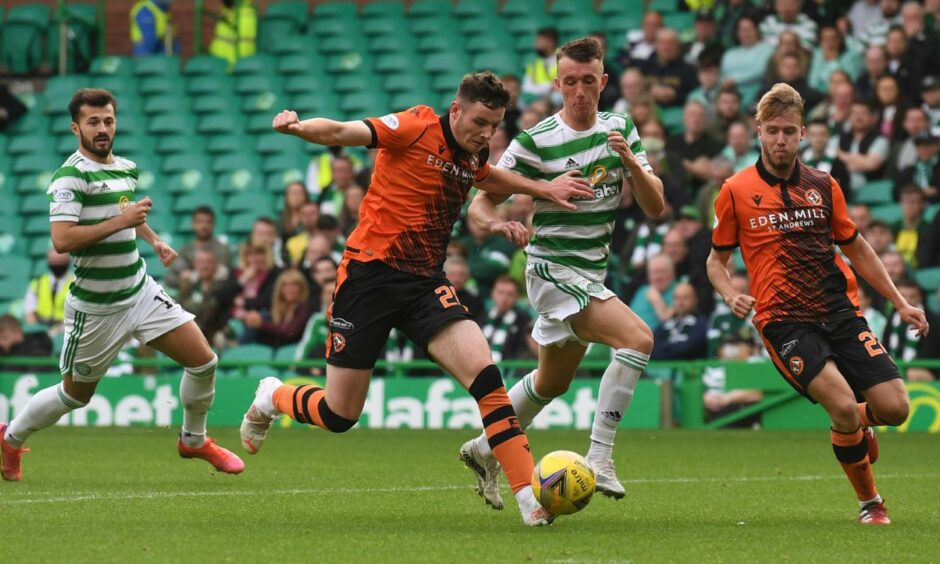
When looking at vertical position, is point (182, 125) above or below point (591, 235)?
below

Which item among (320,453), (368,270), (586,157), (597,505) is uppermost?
(586,157)

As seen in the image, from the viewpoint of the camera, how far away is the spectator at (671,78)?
18078mm

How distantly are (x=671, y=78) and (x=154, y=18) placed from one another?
9.81m

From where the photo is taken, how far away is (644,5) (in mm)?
21312

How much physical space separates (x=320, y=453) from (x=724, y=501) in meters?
4.68

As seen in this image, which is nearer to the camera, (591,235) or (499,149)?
(591,235)

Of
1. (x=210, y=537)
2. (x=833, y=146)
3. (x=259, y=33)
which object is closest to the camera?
(x=210, y=537)

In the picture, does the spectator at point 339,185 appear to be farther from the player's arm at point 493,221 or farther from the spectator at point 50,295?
the player's arm at point 493,221

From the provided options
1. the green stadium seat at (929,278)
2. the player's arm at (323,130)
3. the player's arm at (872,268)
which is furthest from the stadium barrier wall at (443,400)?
the player's arm at (323,130)

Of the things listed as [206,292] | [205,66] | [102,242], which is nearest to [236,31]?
[205,66]

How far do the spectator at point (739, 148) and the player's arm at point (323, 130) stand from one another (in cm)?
945

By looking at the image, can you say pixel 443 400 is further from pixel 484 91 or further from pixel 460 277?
pixel 484 91

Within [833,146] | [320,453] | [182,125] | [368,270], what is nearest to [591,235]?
[368,270]

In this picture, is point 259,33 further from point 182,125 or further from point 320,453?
point 320,453
